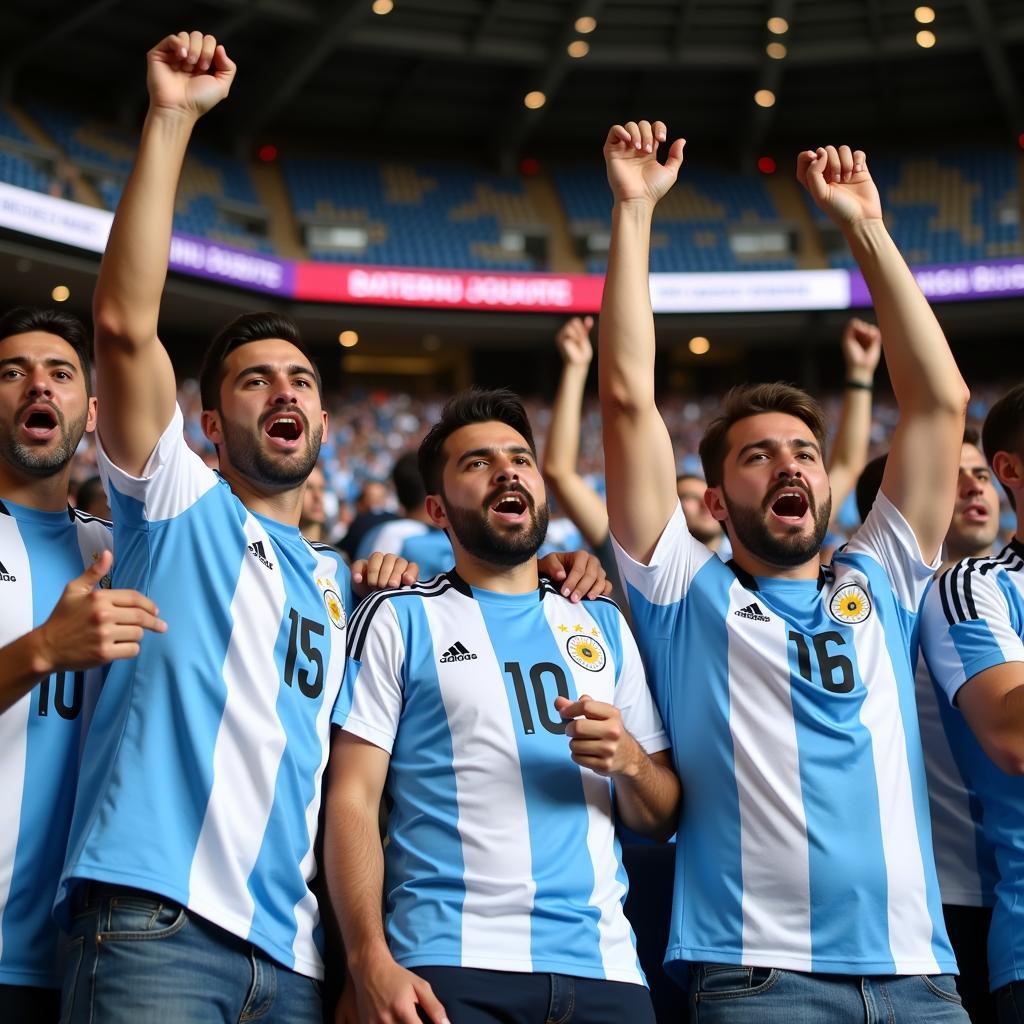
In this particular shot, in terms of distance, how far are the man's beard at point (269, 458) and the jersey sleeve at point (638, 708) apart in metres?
0.93

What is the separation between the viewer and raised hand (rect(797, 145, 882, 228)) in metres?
3.04

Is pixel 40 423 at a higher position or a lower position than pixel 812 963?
higher

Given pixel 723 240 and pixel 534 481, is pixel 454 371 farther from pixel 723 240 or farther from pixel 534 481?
pixel 534 481

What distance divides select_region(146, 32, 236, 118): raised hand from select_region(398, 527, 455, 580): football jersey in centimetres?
270

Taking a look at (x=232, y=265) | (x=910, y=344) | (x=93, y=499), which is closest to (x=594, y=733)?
(x=910, y=344)

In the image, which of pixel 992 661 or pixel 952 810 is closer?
pixel 992 661

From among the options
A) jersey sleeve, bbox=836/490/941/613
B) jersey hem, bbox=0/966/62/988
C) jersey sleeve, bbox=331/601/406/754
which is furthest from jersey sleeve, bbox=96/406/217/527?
jersey sleeve, bbox=836/490/941/613

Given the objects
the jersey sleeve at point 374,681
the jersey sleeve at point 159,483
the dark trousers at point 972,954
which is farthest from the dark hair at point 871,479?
the jersey sleeve at point 159,483

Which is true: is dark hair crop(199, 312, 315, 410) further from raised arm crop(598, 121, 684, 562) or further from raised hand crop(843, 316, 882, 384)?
raised hand crop(843, 316, 882, 384)

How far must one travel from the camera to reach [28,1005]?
2.30 meters

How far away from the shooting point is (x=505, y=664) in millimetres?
2664

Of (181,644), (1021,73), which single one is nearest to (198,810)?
(181,644)

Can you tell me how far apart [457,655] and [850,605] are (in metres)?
0.99

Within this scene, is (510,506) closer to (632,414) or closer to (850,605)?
(632,414)
